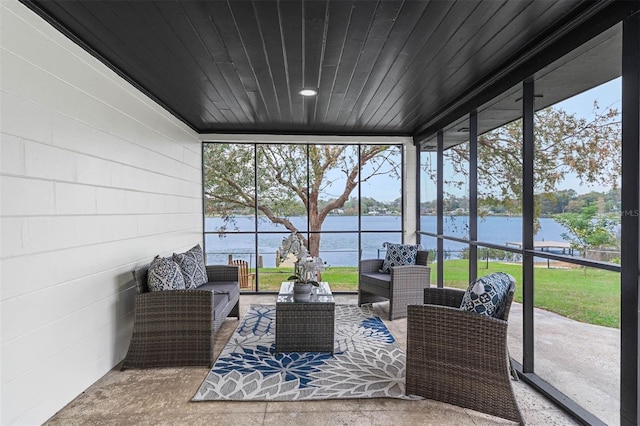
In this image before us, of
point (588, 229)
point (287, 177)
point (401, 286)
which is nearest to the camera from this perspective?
point (588, 229)

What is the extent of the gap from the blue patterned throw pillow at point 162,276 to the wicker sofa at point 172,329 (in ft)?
0.26

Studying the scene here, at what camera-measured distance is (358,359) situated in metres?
3.37

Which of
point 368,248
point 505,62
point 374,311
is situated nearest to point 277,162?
point 368,248

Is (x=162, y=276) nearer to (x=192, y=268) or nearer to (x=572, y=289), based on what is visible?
(x=192, y=268)

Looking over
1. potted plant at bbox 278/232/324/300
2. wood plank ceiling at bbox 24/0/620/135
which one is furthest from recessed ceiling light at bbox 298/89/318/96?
potted plant at bbox 278/232/324/300

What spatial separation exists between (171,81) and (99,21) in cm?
114

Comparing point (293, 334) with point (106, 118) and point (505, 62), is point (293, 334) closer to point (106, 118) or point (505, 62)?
point (106, 118)

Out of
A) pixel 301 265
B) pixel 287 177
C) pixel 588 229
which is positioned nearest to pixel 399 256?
pixel 301 265

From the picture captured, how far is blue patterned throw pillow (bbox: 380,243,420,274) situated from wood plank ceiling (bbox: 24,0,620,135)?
6.26ft

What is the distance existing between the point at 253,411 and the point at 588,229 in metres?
3.34

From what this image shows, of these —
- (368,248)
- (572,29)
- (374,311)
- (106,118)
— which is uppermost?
(572,29)

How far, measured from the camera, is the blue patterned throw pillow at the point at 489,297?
244cm

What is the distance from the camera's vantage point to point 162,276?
10.8 feet

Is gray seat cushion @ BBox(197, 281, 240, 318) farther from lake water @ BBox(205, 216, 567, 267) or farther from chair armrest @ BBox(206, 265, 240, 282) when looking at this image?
lake water @ BBox(205, 216, 567, 267)
